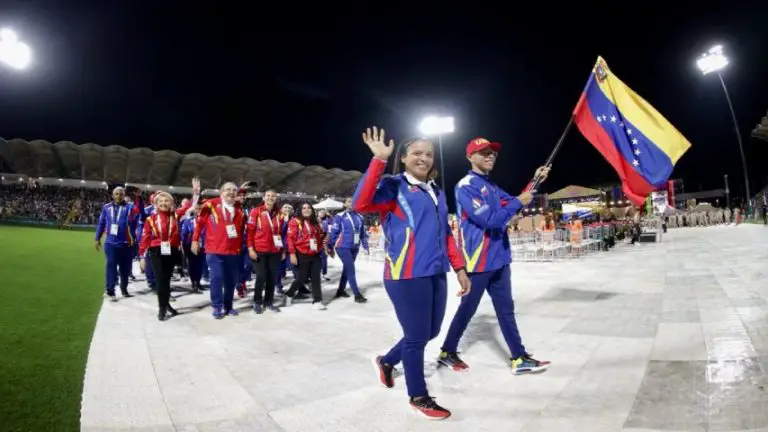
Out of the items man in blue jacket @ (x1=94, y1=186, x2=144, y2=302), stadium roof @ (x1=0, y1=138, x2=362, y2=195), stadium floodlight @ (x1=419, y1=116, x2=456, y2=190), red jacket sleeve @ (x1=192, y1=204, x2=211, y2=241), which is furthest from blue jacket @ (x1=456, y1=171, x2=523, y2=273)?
stadium roof @ (x1=0, y1=138, x2=362, y2=195)

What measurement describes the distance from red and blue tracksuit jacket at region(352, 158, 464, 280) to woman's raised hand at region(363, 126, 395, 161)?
56 millimetres

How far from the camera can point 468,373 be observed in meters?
3.67

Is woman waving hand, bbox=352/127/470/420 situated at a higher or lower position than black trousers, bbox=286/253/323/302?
higher

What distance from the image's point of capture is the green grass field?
2.84m

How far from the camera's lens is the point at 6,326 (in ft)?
16.2

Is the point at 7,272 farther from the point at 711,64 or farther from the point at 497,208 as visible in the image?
the point at 711,64

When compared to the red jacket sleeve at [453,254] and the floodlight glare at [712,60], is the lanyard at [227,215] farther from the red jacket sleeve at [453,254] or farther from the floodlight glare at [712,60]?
the floodlight glare at [712,60]

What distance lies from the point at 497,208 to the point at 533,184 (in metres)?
0.52

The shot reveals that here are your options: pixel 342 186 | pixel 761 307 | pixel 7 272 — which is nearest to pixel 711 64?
pixel 761 307

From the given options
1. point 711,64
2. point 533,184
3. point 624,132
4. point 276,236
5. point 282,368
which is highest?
point 711,64

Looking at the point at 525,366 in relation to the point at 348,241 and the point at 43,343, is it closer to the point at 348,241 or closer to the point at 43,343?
the point at 43,343

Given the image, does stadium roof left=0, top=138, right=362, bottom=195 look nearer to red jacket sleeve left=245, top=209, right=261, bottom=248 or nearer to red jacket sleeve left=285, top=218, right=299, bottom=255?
red jacket sleeve left=285, top=218, right=299, bottom=255

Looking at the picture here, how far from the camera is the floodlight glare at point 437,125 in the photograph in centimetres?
2563

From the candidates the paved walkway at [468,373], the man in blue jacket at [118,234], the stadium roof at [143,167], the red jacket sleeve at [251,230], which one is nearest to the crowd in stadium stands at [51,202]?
the stadium roof at [143,167]
